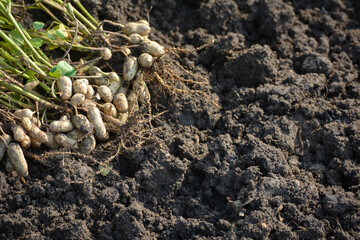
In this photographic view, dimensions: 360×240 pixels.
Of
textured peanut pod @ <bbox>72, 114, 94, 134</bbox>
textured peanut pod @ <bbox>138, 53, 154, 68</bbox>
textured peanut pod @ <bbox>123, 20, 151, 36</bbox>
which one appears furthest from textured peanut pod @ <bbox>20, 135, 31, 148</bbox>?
textured peanut pod @ <bbox>123, 20, 151, 36</bbox>

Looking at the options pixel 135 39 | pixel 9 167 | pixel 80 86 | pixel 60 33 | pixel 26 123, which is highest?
pixel 135 39

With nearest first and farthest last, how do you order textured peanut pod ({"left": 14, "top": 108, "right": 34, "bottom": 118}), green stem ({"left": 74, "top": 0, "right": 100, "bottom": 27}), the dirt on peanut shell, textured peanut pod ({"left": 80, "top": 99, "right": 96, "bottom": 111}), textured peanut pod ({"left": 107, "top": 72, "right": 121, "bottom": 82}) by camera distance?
the dirt on peanut shell < textured peanut pod ({"left": 14, "top": 108, "right": 34, "bottom": 118}) < textured peanut pod ({"left": 80, "top": 99, "right": 96, "bottom": 111}) < textured peanut pod ({"left": 107, "top": 72, "right": 121, "bottom": 82}) < green stem ({"left": 74, "top": 0, "right": 100, "bottom": 27})

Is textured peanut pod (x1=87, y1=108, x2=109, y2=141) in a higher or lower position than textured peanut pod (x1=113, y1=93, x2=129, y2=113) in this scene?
lower

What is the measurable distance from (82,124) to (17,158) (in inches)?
14.2

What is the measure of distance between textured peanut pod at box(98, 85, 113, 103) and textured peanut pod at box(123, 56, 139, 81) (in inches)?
5.8

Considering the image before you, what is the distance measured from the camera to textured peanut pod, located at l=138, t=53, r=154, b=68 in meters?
2.26

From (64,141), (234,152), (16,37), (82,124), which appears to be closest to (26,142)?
(64,141)

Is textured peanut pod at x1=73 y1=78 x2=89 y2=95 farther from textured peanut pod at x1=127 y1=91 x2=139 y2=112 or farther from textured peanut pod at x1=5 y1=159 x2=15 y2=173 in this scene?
textured peanut pod at x1=5 y1=159 x2=15 y2=173

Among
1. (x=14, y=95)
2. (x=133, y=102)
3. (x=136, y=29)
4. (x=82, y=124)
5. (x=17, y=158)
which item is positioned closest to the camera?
(x=17, y=158)

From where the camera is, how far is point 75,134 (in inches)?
80.8

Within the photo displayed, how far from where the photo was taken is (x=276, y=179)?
→ 1983mm

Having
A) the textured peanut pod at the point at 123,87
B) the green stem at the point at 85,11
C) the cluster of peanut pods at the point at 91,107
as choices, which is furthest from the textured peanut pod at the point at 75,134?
the green stem at the point at 85,11

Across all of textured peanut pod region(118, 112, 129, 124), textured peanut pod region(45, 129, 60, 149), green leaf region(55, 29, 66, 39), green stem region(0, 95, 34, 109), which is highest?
green leaf region(55, 29, 66, 39)

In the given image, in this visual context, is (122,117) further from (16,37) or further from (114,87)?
(16,37)
